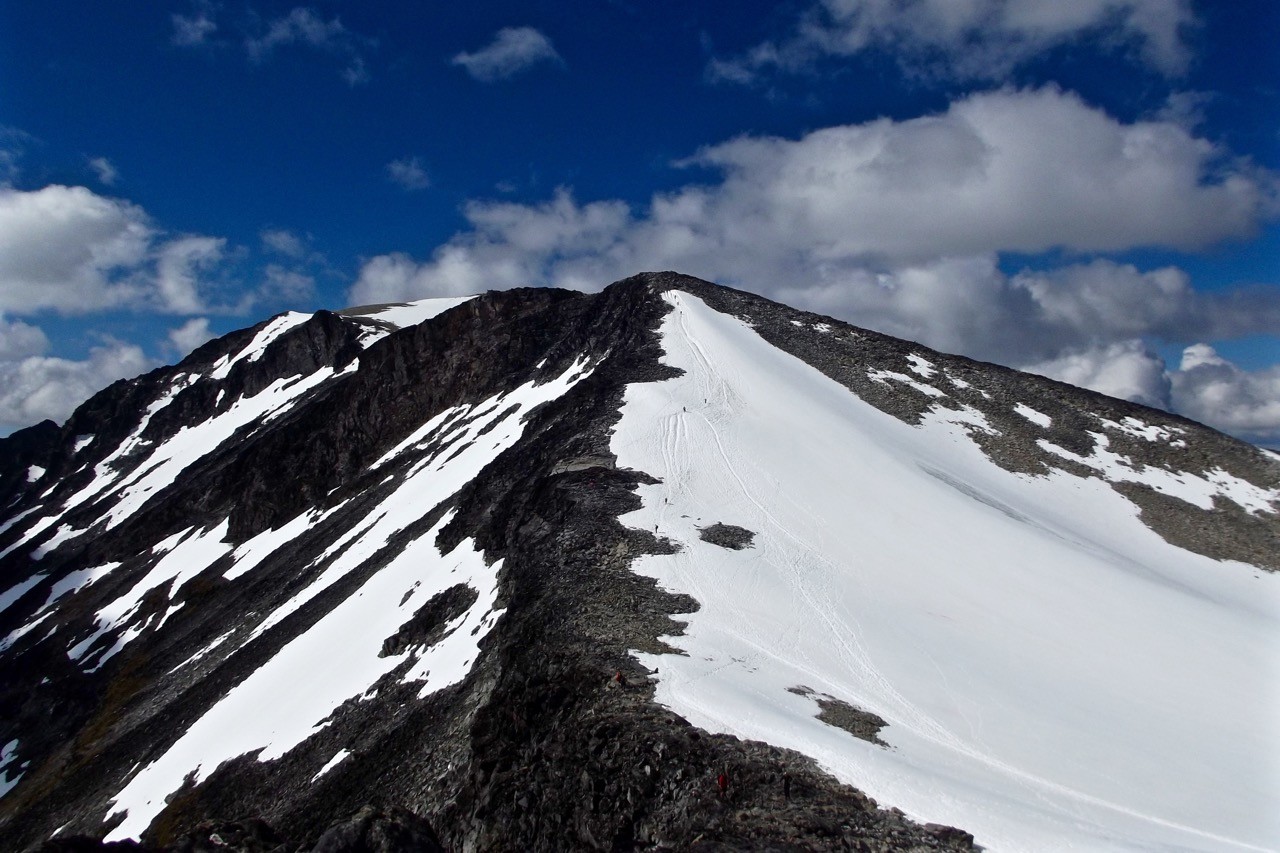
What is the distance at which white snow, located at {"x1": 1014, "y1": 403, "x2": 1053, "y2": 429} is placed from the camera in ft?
145

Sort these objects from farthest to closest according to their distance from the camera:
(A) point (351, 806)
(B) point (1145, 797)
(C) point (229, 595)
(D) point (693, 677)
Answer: (C) point (229, 595) → (A) point (351, 806) → (D) point (693, 677) → (B) point (1145, 797)

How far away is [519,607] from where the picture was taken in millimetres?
22875

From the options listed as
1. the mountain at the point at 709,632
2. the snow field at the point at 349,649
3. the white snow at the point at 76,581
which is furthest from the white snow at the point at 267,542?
the white snow at the point at 76,581

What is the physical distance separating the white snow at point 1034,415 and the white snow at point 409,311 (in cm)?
11448

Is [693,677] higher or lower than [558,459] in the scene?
lower

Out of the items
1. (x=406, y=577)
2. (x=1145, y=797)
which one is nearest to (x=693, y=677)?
(x=1145, y=797)

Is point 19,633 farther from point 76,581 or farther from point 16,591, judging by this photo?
point 16,591

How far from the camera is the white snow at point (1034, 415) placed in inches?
1745

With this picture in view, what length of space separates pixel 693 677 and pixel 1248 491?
3683cm

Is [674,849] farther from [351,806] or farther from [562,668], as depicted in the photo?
→ [351,806]

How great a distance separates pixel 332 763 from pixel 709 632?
14447mm

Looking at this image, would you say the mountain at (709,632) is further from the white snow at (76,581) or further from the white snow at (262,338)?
the white snow at (262,338)

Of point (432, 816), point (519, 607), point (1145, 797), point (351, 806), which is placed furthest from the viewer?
point (519, 607)

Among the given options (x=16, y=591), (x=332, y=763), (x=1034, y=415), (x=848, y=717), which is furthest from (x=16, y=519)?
(x=848, y=717)
